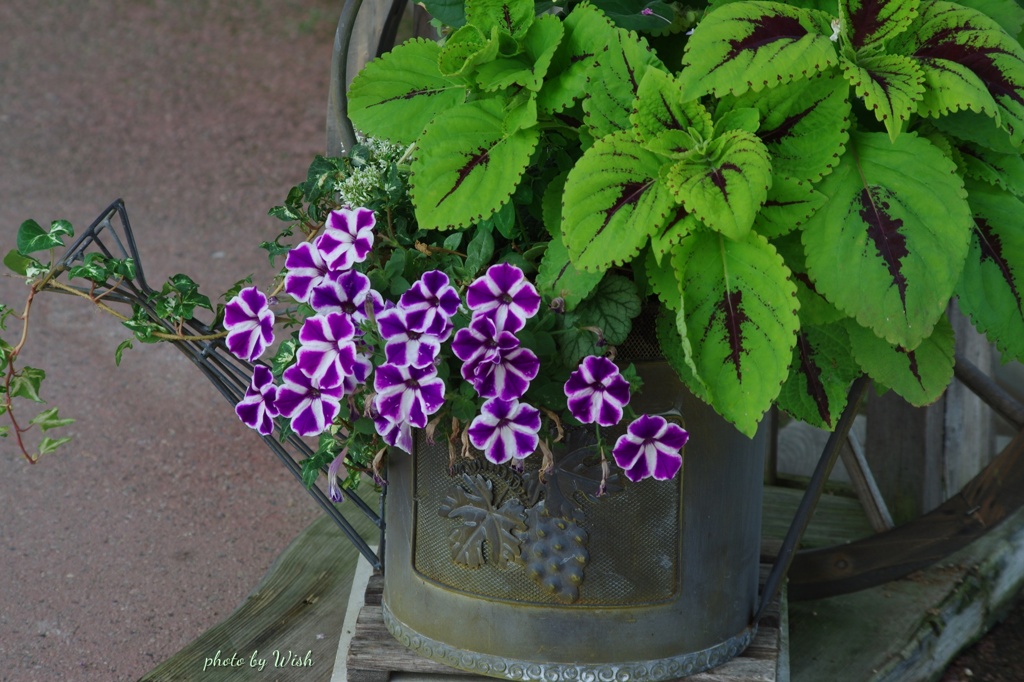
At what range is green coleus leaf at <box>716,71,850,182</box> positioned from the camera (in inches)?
35.9

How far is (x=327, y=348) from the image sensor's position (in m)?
0.91

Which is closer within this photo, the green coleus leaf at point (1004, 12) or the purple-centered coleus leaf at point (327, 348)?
the purple-centered coleus leaf at point (327, 348)

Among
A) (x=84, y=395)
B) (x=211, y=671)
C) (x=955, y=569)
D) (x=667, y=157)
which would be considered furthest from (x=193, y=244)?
(x=667, y=157)

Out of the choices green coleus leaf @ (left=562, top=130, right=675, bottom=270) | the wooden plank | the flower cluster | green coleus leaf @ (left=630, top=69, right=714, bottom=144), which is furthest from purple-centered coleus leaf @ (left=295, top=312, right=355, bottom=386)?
the wooden plank

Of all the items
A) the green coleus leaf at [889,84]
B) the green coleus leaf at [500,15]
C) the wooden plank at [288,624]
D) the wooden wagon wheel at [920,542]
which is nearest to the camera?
the green coleus leaf at [889,84]

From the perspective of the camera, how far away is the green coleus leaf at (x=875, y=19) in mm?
927

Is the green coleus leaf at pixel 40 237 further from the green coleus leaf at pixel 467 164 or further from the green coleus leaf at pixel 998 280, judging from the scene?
the green coleus leaf at pixel 998 280

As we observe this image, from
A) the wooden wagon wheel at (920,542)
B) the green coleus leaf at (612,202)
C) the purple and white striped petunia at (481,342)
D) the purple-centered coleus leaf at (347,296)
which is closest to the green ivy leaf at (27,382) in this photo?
the purple-centered coleus leaf at (347,296)

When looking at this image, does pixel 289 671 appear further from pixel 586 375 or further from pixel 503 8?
pixel 503 8

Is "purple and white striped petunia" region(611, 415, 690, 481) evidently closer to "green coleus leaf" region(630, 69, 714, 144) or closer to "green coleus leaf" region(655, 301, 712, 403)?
"green coleus leaf" region(655, 301, 712, 403)

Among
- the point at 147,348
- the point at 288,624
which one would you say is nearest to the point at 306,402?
the point at 288,624

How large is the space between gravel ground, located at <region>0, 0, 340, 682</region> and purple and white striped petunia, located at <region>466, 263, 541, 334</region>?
1.13 m

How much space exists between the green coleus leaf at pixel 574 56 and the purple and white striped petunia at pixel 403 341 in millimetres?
238

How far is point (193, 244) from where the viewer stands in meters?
3.65
